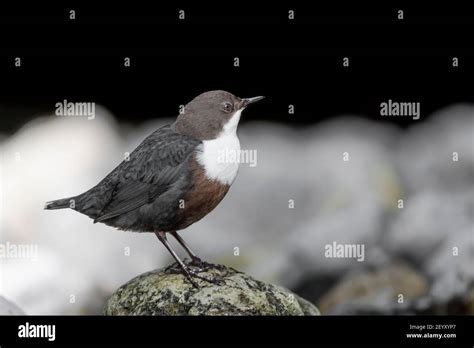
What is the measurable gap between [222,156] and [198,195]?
0.43 meters

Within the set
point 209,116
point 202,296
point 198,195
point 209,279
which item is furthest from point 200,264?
point 209,116

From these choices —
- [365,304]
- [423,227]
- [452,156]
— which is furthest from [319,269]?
[452,156]

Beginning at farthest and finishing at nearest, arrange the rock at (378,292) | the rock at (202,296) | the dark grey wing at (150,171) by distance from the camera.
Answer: the rock at (378,292) < the dark grey wing at (150,171) < the rock at (202,296)

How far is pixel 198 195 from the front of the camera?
7102 mm

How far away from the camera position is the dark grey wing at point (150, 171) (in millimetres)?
7207

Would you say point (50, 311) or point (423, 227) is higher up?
point (423, 227)

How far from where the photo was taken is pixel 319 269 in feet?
33.1

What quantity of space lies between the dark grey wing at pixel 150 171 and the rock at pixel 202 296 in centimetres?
74

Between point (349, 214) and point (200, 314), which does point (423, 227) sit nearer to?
point (349, 214)

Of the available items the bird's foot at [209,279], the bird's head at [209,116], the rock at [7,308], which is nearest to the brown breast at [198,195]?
the bird's head at [209,116]

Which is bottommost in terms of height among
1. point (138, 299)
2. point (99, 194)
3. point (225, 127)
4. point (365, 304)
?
point (365, 304)

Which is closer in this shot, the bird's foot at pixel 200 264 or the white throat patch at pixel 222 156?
the white throat patch at pixel 222 156

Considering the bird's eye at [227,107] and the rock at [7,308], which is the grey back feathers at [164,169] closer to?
the bird's eye at [227,107]

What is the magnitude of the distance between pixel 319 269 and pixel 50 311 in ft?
11.6
